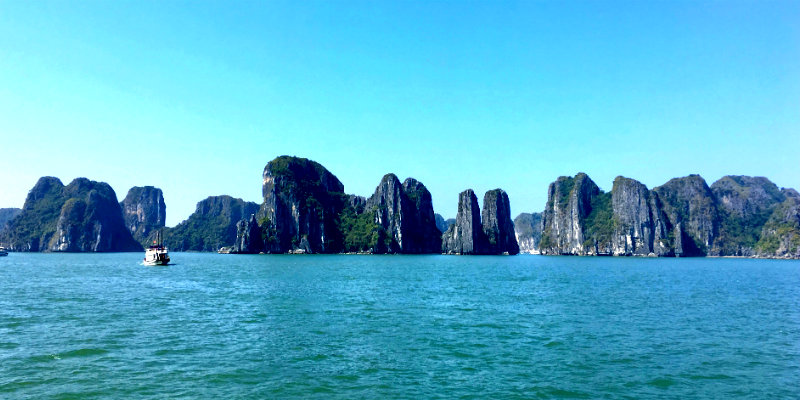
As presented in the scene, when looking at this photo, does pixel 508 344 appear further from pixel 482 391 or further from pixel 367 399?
pixel 367 399

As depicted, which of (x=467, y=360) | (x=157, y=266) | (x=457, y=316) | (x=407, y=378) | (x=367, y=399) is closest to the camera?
(x=367, y=399)

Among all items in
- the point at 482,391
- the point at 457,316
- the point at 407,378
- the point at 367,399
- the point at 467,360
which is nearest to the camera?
the point at 367,399

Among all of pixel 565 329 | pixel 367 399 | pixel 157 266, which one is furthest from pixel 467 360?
pixel 157 266

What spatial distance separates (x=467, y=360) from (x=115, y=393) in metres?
14.7

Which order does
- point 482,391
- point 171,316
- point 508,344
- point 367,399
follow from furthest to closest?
point 171,316 → point 508,344 → point 482,391 → point 367,399

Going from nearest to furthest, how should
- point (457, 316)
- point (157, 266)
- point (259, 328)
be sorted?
point (259, 328) < point (457, 316) < point (157, 266)

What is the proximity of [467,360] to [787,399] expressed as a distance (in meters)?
12.3

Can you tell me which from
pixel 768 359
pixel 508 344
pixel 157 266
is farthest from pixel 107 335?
pixel 157 266

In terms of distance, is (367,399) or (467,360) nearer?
(367,399)

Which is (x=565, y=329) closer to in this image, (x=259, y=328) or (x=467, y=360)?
(x=467, y=360)

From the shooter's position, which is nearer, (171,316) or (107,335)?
(107,335)

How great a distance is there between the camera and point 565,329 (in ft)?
105

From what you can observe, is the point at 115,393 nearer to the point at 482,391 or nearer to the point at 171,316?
the point at 482,391

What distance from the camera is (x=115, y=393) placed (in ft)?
59.4
